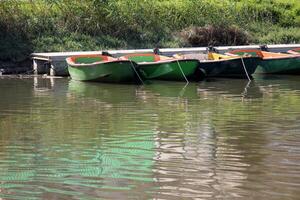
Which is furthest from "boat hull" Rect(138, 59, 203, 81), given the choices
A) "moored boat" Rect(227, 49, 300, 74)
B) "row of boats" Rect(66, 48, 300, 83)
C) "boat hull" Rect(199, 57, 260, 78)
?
"moored boat" Rect(227, 49, 300, 74)

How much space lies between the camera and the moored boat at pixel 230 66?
20.6 m

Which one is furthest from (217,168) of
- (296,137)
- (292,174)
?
(296,137)

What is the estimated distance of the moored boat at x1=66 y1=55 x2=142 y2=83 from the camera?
744 inches

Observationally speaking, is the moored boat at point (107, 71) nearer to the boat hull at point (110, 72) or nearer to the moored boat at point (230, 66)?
the boat hull at point (110, 72)

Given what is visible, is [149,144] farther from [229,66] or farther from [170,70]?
[229,66]

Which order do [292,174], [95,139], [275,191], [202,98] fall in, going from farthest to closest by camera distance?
[202,98], [95,139], [292,174], [275,191]

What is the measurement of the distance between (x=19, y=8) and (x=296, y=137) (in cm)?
1773

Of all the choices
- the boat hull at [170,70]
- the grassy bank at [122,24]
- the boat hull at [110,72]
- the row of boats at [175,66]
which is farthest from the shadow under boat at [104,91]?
the grassy bank at [122,24]

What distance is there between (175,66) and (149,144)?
993cm

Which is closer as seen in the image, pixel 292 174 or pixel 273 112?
pixel 292 174

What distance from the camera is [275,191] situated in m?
6.94

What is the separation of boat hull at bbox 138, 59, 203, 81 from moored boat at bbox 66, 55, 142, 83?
1.90 ft

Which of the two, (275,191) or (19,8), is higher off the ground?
(19,8)

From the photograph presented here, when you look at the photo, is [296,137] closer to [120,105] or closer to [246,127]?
[246,127]
